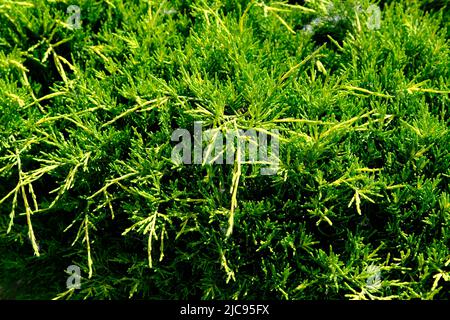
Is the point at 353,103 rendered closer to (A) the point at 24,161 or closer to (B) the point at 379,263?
(B) the point at 379,263

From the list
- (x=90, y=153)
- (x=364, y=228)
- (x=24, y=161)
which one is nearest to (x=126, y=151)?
(x=90, y=153)

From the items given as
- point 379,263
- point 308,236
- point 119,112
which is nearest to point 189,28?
point 119,112

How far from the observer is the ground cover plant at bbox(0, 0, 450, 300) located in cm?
246

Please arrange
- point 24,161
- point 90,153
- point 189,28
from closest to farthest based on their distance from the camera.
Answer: point 90,153, point 24,161, point 189,28

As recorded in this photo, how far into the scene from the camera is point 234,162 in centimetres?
243

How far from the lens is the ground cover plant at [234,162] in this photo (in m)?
2.46

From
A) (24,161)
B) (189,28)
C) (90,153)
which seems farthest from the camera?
(189,28)

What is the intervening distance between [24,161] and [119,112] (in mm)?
581

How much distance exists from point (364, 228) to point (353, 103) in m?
0.58

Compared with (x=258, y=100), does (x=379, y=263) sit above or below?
below

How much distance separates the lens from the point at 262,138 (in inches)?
97.0

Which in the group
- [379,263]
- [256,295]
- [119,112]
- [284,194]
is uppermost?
[119,112]

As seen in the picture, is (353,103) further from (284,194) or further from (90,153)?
(90,153)

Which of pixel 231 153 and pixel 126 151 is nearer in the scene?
pixel 231 153
